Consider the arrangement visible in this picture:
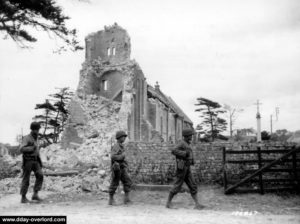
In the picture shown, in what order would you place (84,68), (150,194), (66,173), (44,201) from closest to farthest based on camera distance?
(44,201) < (150,194) < (66,173) < (84,68)

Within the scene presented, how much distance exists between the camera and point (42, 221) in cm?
523

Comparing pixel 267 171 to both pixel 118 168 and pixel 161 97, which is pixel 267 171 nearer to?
pixel 118 168

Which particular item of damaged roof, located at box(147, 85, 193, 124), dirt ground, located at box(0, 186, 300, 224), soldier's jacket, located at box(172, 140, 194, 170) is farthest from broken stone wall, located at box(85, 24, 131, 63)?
soldier's jacket, located at box(172, 140, 194, 170)

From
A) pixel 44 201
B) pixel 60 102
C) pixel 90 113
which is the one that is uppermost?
pixel 60 102

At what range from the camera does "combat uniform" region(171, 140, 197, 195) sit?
26.1 feet

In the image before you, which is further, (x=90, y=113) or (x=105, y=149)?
(x=90, y=113)

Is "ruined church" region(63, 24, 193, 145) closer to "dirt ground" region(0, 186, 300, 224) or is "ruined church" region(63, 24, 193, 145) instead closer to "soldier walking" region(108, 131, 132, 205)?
"dirt ground" region(0, 186, 300, 224)

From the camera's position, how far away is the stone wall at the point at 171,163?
11406 millimetres

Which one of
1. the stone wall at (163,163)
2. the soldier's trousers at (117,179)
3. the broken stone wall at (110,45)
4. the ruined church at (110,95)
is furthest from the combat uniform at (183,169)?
the broken stone wall at (110,45)

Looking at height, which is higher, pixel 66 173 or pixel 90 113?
pixel 90 113

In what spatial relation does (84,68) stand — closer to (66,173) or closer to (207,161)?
(66,173)

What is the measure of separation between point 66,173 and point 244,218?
9.65 meters

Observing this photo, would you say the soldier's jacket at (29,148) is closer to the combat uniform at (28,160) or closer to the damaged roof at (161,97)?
the combat uniform at (28,160)

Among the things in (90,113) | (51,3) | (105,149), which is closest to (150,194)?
(51,3)
